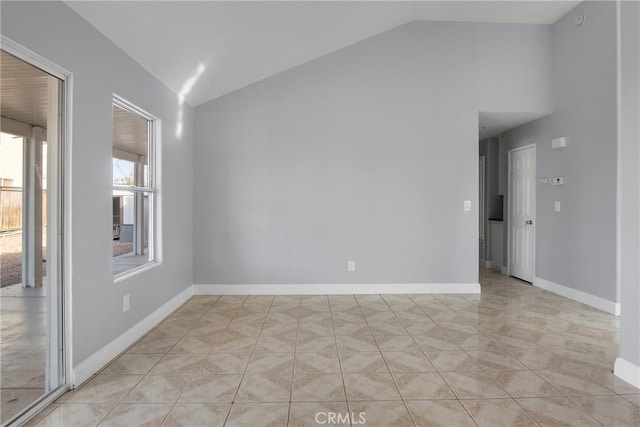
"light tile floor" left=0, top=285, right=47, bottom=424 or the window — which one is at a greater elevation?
the window

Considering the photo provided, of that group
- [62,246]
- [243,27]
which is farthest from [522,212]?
[62,246]

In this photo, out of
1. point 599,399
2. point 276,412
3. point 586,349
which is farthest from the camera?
point 586,349

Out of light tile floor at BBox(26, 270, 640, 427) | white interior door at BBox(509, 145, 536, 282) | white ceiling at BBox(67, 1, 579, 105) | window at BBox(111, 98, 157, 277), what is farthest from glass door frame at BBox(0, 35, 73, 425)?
white interior door at BBox(509, 145, 536, 282)

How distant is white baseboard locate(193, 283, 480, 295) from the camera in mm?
4363

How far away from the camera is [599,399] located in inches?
81.1

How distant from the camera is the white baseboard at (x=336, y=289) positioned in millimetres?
4363

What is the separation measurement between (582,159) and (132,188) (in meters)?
4.80

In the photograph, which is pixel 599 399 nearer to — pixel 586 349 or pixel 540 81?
pixel 586 349

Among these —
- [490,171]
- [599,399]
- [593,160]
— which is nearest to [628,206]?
[599,399]

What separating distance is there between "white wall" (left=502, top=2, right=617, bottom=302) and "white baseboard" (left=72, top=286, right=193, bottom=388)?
4.64 meters

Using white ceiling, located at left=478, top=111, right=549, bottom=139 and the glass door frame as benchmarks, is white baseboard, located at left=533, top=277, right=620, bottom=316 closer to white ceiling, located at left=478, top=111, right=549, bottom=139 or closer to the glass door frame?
white ceiling, located at left=478, top=111, right=549, bottom=139

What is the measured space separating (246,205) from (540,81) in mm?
4086

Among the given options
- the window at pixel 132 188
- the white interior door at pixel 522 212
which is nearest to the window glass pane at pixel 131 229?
the window at pixel 132 188

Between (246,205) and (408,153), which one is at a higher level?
(408,153)
